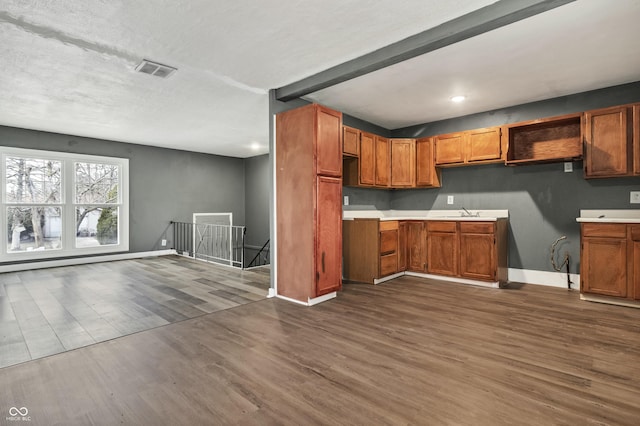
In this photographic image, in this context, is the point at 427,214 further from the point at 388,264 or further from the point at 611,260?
the point at 611,260

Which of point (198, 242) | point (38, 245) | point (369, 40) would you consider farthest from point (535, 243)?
point (38, 245)

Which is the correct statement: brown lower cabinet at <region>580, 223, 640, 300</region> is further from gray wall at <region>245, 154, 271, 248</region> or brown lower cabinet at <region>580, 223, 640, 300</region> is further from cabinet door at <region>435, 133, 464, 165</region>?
gray wall at <region>245, 154, 271, 248</region>

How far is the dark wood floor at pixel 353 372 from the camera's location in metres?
1.65

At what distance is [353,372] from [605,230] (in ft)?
10.9

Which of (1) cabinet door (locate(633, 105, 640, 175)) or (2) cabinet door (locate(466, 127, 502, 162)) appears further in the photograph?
(2) cabinet door (locate(466, 127, 502, 162))

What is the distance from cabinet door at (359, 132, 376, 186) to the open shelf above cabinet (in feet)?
5.99

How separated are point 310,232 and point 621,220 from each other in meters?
3.27

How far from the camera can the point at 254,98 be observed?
4250mm

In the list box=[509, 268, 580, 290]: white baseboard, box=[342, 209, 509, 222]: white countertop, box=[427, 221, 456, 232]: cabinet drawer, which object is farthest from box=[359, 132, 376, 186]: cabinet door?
box=[509, 268, 580, 290]: white baseboard

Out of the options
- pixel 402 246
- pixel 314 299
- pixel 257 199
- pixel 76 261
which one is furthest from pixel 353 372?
pixel 257 199

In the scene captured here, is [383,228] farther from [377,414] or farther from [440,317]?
[377,414]

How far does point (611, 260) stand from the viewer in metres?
3.44

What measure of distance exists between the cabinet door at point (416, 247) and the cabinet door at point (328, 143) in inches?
70.5

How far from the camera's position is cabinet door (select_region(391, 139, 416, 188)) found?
5.22 meters
